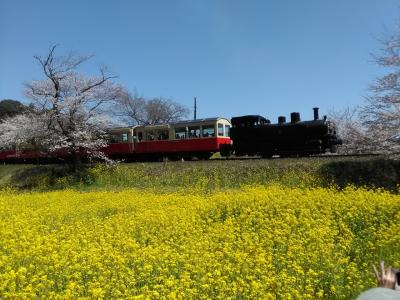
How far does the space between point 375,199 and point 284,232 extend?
3.52 metres

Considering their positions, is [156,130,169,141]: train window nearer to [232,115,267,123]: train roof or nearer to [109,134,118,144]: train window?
[109,134,118,144]: train window

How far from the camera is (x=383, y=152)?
52.7ft

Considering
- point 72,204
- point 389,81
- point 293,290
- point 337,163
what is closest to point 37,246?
point 293,290

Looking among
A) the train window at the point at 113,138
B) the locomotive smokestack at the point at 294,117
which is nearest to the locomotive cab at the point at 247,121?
the locomotive smokestack at the point at 294,117

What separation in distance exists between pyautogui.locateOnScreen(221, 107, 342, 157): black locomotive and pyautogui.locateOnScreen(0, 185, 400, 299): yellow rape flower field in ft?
37.2

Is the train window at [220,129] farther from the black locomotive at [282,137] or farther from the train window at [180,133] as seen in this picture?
the train window at [180,133]

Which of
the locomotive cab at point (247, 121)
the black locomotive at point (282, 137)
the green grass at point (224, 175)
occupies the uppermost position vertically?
Result: the locomotive cab at point (247, 121)

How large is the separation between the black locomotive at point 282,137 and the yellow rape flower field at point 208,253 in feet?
37.2

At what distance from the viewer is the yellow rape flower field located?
4871 millimetres

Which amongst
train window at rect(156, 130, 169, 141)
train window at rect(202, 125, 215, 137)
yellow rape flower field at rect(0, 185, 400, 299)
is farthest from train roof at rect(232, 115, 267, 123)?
yellow rape flower field at rect(0, 185, 400, 299)

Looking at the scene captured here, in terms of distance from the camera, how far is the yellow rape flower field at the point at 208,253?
4871 millimetres

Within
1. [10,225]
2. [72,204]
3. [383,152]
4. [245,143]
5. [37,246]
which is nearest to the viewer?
[37,246]

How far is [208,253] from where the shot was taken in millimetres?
5895

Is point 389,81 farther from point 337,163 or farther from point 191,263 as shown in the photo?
point 191,263
